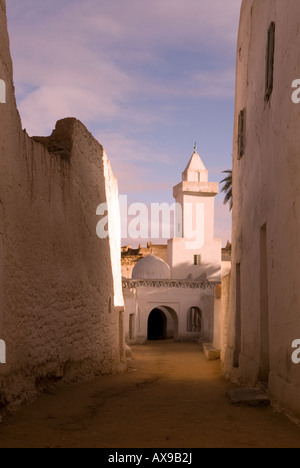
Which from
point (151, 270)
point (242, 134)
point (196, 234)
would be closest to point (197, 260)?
point (196, 234)

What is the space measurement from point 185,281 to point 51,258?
22.7 m

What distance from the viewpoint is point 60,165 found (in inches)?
341

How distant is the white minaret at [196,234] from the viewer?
37.2 metres

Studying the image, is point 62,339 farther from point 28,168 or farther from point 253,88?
point 253,88

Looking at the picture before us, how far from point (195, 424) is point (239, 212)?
22.2 ft

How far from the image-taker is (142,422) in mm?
5430

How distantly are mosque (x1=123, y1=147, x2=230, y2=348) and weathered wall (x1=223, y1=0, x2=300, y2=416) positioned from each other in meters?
13.8

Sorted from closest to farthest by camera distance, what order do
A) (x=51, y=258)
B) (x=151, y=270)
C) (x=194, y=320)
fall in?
(x=51, y=258) → (x=194, y=320) → (x=151, y=270)

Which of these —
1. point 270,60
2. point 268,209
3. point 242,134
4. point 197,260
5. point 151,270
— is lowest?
point 151,270

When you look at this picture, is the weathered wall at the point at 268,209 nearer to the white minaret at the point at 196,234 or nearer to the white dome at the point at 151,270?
the white dome at the point at 151,270

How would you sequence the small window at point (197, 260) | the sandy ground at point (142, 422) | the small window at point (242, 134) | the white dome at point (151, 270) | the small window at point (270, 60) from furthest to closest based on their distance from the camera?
the small window at point (197, 260)
the white dome at point (151, 270)
the small window at point (242, 134)
the small window at point (270, 60)
the sandy ground at point (142, 422)

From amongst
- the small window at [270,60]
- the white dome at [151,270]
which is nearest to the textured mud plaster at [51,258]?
the small window at [270,60]

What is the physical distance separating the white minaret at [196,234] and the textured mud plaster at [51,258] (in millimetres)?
24969

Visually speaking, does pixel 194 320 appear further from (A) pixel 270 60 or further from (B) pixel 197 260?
(A) pixel 270 60
